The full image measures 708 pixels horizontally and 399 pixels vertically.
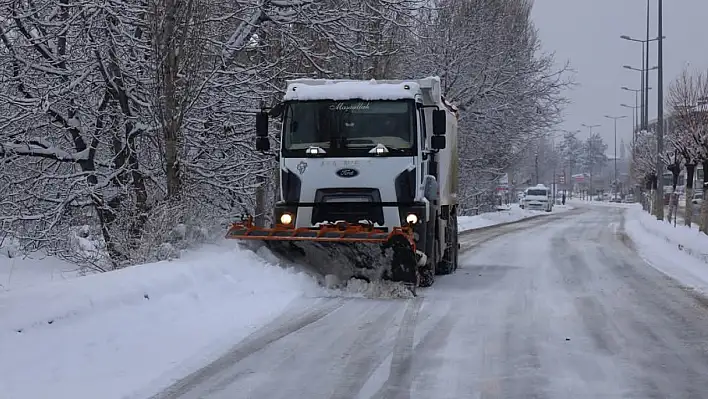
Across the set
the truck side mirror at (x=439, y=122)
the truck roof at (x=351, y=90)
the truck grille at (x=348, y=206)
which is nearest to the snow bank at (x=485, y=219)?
the truck side mirror at (x=439, y=122)

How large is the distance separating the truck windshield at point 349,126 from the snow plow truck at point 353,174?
0.01 meters

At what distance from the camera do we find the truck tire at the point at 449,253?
16453mm

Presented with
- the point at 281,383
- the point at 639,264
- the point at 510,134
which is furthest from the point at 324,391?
the point at 510,134

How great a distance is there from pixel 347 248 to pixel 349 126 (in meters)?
1.87

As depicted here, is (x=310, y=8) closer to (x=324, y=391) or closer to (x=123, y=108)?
(x=123, y=108)

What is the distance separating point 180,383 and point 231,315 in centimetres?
316

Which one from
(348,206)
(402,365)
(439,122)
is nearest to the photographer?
(402,365)

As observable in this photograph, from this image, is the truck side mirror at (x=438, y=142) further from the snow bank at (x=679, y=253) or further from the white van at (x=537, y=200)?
the white van at (x=537, y=200)

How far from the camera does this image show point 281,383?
720 centimetres

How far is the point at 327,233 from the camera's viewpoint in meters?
12.6

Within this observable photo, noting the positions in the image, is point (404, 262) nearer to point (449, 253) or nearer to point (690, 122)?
point (449, 253)

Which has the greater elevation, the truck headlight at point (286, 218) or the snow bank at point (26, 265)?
the truck headlight at point (286, 218)

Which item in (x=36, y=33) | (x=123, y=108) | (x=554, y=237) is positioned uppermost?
(x=36, y=33)

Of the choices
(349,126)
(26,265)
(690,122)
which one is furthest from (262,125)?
(690,122)
